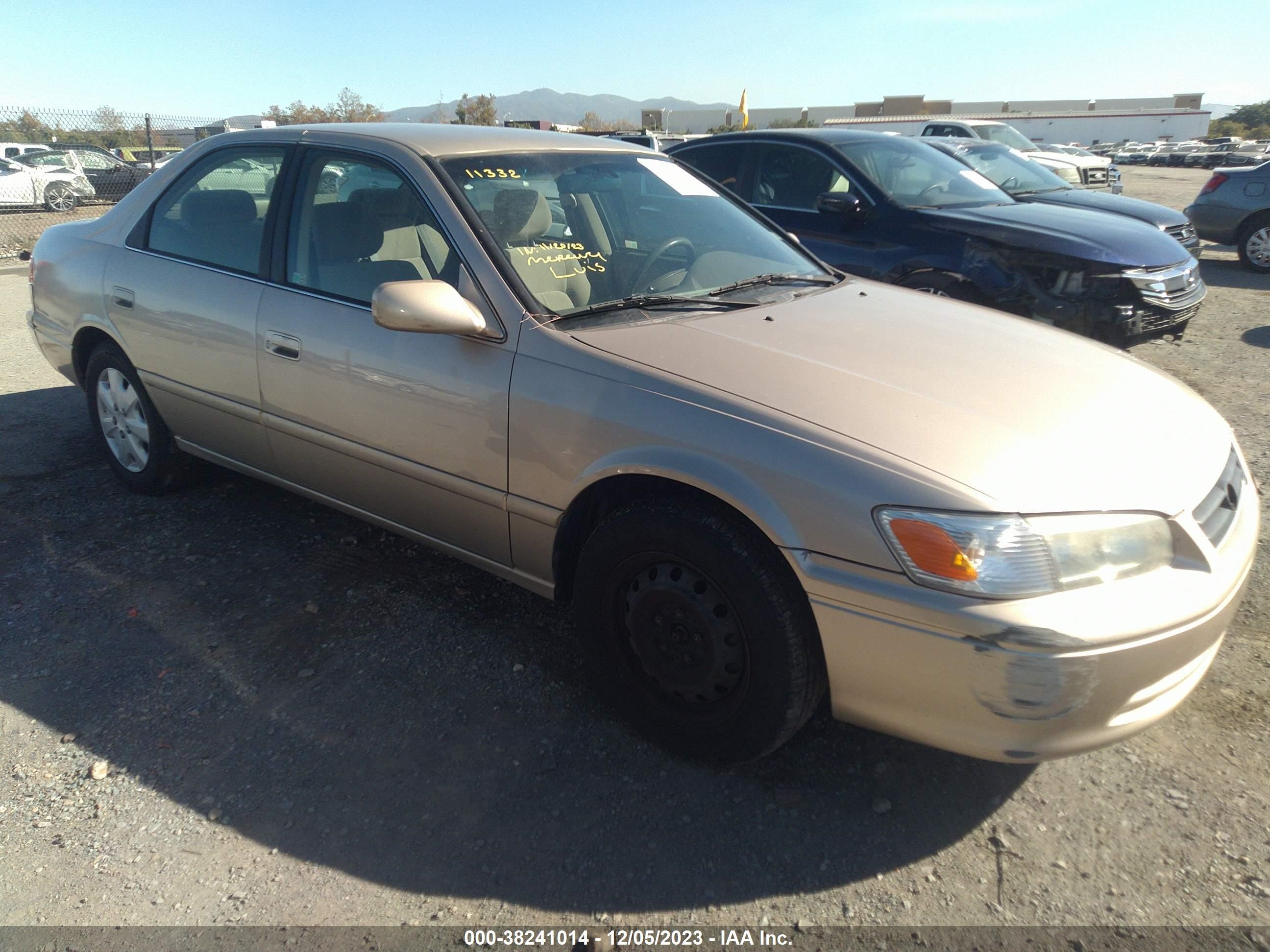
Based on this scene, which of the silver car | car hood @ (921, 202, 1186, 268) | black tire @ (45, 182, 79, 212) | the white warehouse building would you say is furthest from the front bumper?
the white warehouse building

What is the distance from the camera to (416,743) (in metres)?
2.57

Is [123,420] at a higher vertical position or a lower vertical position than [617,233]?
lower

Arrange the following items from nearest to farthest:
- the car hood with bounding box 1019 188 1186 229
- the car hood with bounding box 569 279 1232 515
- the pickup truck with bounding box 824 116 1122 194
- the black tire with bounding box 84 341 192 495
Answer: the car hood with bounding box 569 279 1232 515 < the black tire with bounding box 84 341 192 495 < the car hood with bounding box 1019 188 1186 229 < the pickup truck with bounding box 824 116 1122 194

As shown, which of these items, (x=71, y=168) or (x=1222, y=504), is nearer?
(x=1222, y=504)

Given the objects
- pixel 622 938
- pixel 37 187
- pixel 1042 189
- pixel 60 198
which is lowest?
pixel 622 938

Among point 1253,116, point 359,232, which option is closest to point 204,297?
point 359,232

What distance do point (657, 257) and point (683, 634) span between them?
1425mm

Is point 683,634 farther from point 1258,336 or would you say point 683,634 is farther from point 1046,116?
point 1046,116

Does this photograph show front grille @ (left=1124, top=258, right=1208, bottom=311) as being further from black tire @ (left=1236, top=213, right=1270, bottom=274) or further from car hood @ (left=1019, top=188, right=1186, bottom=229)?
black tire @ (left=1236, top=213, right=1270, bottom=274)

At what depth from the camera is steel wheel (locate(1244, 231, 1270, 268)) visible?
10438 millimetres

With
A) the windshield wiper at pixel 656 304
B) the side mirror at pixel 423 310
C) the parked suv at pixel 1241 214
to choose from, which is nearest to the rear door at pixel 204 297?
the side mirror at pixel 423 310

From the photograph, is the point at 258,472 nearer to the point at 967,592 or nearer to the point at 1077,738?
the point at 967,592

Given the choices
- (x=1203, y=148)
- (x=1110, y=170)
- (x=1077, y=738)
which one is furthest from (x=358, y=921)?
(x=1203, y=148)

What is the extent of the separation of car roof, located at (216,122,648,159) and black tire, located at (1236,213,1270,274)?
10.2m
